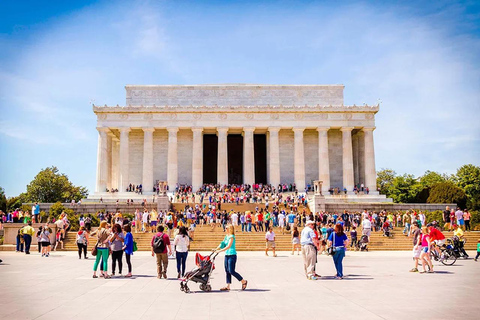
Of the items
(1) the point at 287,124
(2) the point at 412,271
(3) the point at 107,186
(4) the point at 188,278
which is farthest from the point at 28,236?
(1) the point at 287,124

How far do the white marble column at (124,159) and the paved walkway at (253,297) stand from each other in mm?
38238

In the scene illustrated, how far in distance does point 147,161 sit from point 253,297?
45096 mm

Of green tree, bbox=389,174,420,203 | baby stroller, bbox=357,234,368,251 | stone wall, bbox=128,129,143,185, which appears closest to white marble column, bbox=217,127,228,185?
stone wall, bbox=128,129,143,185

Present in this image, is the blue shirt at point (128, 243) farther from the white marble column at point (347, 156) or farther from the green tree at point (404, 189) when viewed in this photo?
the green tree at point (404, 189)

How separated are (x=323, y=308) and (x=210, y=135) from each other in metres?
55.3

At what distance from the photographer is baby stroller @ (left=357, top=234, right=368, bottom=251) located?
27069mm

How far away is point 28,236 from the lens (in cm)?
2459

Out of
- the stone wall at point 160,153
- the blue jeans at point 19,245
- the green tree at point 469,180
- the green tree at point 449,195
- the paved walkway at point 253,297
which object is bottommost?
the paved walkway at point 253,297

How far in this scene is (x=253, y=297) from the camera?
1042 centimetres

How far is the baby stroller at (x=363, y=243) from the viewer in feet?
88.8

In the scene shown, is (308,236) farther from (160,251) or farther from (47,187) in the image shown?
(47,187)

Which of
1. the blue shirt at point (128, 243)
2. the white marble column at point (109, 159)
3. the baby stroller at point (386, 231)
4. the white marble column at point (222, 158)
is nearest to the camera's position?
the blue shirt at point (128, 243)

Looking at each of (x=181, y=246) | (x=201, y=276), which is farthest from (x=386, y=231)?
(x=201, y=276)

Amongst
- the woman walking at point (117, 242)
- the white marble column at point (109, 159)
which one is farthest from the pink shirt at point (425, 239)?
the white marble column at point (109, 159)
